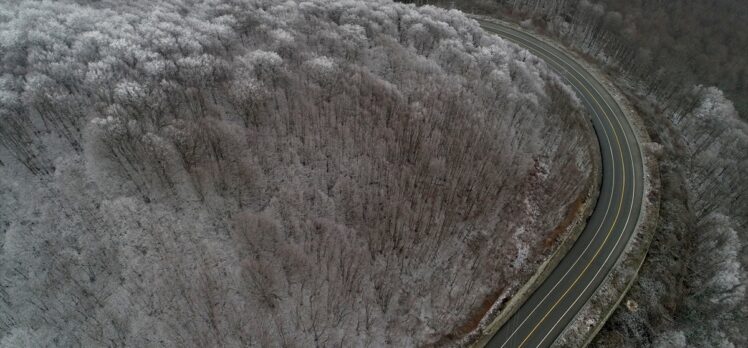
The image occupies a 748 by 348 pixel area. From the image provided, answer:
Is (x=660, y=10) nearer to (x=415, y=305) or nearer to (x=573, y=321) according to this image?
(x=573, y=321)

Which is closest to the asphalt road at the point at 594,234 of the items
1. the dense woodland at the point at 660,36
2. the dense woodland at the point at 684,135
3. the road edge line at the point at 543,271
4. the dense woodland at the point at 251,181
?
the road edge line at the point at 543,271

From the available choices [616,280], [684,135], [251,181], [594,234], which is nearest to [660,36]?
[684,135]

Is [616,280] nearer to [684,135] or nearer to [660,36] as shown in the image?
[684,135]

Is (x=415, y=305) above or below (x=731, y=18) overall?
below

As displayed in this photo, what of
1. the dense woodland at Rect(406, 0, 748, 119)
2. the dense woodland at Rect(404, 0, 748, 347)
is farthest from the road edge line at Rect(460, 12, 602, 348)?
the dense woodland at Rect(406, 0, 748, 119)

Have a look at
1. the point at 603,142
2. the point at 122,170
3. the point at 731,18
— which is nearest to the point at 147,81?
the point at 122,170

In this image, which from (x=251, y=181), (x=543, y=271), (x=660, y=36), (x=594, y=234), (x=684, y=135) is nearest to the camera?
(x=251, y=181)
